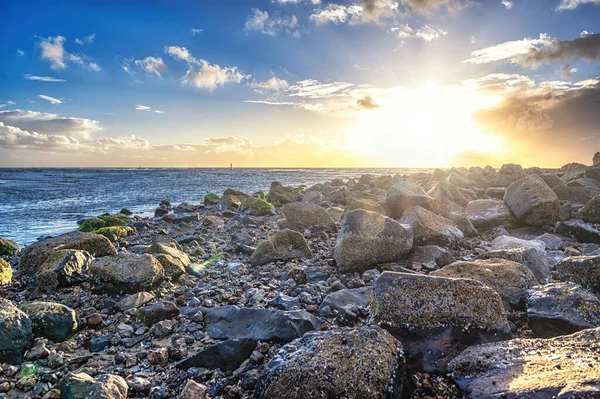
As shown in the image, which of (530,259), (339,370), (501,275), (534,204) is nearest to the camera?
(339,370)

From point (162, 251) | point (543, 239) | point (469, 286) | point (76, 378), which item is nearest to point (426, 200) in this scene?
point (543, 239)

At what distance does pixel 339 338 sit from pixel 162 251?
18.7 ft

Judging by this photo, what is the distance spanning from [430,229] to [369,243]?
7.06 feet

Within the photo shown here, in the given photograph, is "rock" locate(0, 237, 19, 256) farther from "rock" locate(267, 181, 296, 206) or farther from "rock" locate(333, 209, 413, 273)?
"rock" locate(267, 181, 296, 206)

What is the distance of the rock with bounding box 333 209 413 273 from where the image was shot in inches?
270

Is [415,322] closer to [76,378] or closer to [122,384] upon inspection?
[122,384]

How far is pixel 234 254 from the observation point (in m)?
9.36

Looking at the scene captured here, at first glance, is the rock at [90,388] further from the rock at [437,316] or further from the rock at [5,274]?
the rock at [5,274]

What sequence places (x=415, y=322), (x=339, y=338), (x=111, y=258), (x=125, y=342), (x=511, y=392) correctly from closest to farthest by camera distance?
1. (x=511, y=392)
2. (x=339, y=338)
3. (x=415, y=322)
4. (x=125, y=342)
5. (x=111, y=258)

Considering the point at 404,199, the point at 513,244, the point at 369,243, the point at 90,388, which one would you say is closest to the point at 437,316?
the point at 369,243

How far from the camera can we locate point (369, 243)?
22.5 feet

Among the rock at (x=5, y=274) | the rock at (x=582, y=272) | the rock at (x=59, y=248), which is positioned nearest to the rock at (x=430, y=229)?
the rock at (x=582, y=272)

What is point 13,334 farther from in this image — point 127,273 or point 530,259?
point 530,259

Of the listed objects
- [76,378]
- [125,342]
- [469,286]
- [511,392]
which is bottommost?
[125,342]
